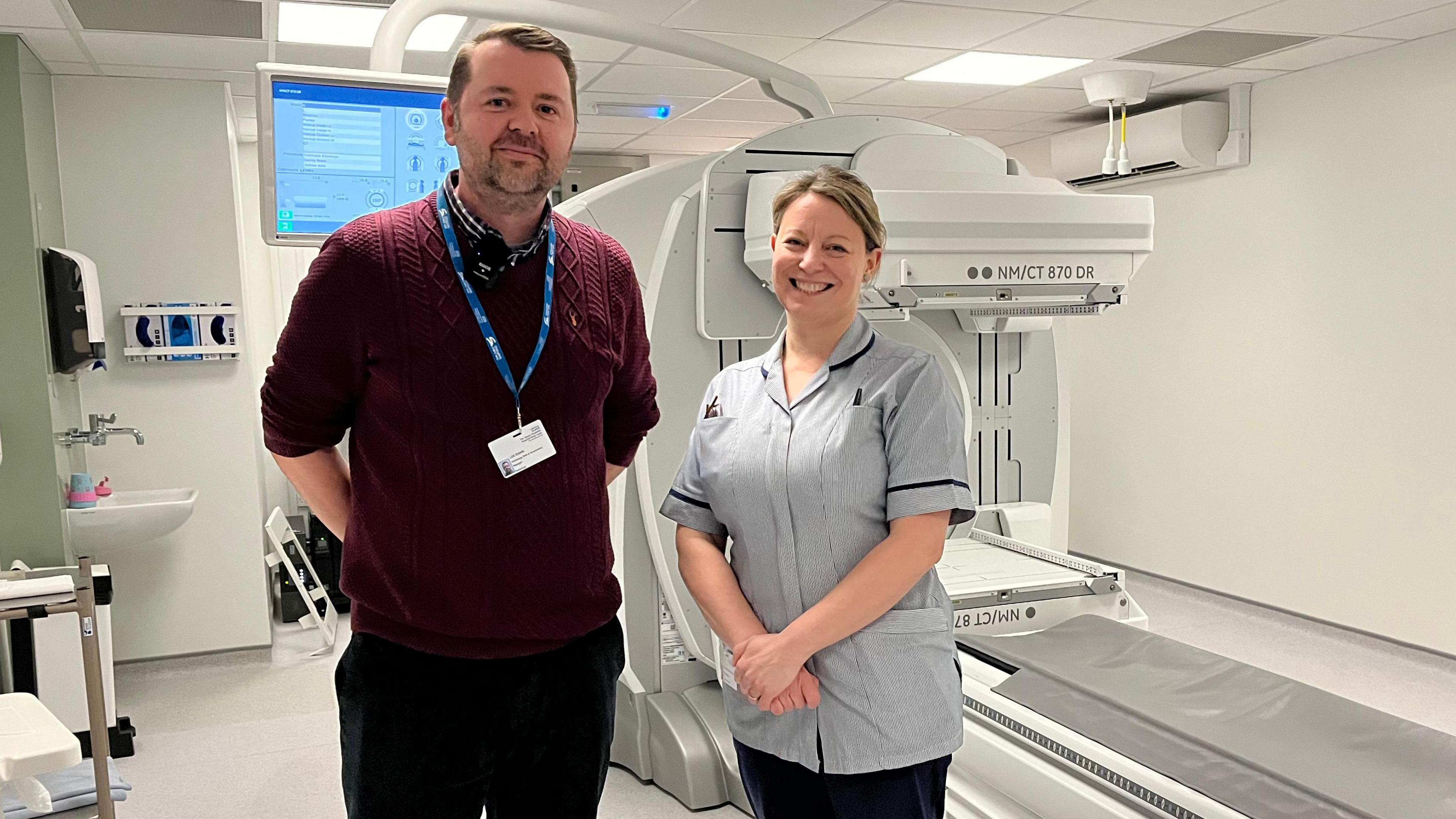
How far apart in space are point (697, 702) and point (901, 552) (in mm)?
1644

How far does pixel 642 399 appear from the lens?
1.58 meters

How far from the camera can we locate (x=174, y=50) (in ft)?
12.7

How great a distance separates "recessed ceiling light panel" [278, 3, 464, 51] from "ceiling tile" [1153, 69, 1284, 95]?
3.24m

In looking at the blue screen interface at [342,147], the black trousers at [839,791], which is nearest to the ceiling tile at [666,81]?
the blue screen interface at [342,147]

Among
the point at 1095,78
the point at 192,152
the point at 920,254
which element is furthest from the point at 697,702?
the point at 1095,78

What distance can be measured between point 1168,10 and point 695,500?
118 inches

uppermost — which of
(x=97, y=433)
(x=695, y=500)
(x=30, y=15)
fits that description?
(x=30, y=15)

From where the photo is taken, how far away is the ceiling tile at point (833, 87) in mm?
4777

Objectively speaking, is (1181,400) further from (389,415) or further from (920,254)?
(389,415)

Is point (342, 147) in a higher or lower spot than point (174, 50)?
lower

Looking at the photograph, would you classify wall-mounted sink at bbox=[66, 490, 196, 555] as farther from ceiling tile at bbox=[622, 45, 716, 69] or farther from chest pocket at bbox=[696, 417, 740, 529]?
chest pocket at bbox=[696, 417, 740, 529]

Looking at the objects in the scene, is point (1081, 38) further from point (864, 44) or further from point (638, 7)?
point (638, 7)

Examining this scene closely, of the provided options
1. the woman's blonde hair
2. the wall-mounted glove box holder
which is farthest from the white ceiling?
the woman's blonde hair

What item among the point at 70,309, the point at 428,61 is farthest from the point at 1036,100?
the point at 70,309
